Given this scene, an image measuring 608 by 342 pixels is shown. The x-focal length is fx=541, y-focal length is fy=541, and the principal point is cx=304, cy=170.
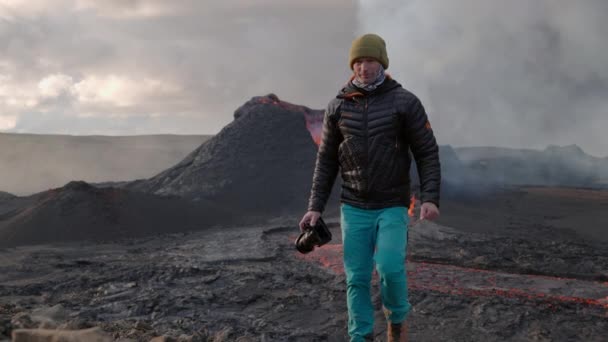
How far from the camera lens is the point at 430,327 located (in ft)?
17.5

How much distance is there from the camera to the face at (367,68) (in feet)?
11.4

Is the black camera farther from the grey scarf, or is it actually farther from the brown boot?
the grey scarf

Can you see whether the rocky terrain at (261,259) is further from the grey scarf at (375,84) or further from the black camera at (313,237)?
the grey scarf at (375,84)

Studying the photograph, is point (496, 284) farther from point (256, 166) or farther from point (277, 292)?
point (256, 166)

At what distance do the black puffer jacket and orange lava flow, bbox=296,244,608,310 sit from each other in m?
3.57

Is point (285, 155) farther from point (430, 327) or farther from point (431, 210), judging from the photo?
point (431, 210)

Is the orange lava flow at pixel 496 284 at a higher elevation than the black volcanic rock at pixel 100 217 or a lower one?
lower

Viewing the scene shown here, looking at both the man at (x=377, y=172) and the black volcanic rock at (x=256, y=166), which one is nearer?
the man at (x=377, y=172)

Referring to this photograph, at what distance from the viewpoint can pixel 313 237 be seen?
362 centimetres

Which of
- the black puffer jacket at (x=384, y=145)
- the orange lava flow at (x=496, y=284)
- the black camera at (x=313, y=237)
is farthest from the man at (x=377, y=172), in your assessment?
the orange lava flow at (x=496, y=284)

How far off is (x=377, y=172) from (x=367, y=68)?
669 millimetres

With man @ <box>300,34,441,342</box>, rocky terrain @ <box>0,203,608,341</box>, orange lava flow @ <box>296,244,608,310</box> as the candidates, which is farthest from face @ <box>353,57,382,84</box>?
orange lava flow @ <box>296,244,608,310</box>

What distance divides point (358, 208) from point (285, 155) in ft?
55.7

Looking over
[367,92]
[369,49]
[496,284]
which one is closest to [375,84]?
[367,92]
